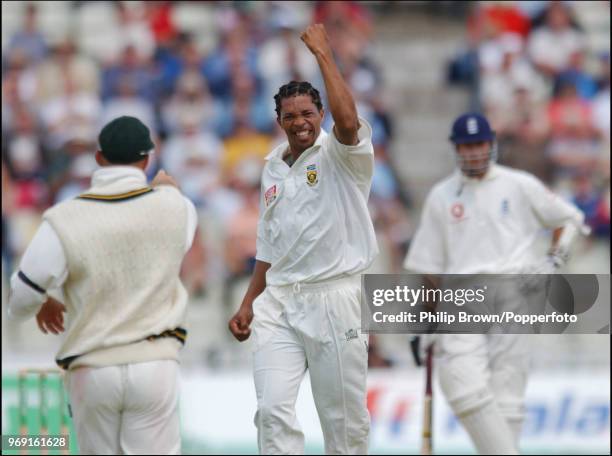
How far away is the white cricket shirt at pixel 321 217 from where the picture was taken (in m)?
5.30

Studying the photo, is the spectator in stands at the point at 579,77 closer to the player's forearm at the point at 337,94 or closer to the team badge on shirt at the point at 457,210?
the team badge on shirt at the point at 457,210

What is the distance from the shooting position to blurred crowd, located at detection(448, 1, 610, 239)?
11383 millimetres

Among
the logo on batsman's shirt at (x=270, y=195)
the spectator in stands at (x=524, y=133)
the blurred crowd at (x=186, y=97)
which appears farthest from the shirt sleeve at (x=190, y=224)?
the spectator in stands at (x=524, y=133)

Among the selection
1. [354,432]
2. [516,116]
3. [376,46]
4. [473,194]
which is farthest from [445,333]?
[376,46]

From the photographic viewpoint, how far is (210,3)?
12883mm

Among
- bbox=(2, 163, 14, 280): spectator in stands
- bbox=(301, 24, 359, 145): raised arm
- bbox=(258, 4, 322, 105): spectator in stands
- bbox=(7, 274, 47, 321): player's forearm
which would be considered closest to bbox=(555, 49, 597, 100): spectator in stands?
bbox=(258, 4, 322, 105): spectator in stands

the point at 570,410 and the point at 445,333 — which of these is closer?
the point at 445,333

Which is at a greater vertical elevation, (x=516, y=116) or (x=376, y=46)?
(x=376, y=46)

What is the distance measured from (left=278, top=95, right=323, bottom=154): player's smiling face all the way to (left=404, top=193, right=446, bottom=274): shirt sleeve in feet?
7.03

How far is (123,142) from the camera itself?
496 centimetres

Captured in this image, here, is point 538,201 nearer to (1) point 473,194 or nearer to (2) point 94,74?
(1) point 473,194

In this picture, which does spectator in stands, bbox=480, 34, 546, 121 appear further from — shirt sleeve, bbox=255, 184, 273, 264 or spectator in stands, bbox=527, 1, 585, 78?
shirt sleeve, bbox=255, 184, 273, 264

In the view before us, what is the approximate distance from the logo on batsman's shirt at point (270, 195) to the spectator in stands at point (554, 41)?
23.7 ft

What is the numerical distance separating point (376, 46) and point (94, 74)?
2.81 meters
